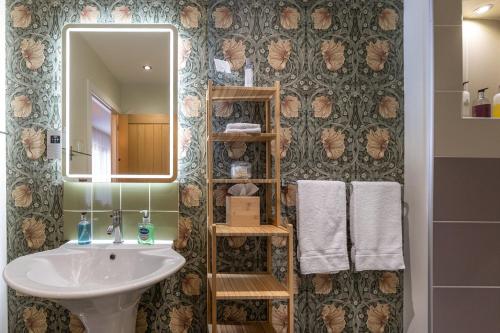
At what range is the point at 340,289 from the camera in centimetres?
179

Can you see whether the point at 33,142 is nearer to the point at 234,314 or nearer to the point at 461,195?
the point at 234,314

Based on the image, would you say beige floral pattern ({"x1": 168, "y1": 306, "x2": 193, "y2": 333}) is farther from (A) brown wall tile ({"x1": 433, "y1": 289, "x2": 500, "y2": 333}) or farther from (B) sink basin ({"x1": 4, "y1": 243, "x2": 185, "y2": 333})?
(A) brown wall tile ({"x1": 433, "y1": 289, "x2": 500, "y2": 333})

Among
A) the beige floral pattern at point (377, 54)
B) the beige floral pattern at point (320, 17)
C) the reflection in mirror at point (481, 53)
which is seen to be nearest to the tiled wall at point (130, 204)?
the beige floral pattern at point (320, 17)

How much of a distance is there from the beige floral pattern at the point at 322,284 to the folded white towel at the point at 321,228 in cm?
12

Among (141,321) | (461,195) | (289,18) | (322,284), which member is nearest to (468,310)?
(461,195)

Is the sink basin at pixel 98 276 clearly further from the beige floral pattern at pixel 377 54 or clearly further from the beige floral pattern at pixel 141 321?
the beige floral pattern at pixel 377 54

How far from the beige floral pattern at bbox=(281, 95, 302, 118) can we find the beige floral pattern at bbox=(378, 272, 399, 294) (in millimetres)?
1008

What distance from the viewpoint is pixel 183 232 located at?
1716 millimetres

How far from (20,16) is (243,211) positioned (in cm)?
154

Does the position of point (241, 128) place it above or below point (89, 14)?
below

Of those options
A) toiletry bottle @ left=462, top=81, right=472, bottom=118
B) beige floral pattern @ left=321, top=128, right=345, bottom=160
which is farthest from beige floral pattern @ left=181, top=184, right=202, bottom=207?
toiletry bottle @ left=462, top=81, right=472, bottom=118

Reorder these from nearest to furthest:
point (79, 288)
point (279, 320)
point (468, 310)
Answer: point (79, 288) → point (468, 310) → point (279, 320)

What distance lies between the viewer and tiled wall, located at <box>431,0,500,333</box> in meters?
1.53

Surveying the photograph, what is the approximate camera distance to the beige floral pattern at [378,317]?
1.79 m
